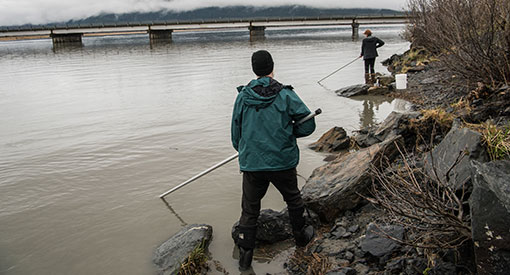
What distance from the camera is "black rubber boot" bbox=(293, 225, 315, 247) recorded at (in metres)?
4.52

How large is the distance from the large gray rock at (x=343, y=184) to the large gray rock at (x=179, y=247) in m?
1.39

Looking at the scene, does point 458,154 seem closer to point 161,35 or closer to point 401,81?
point 401,81

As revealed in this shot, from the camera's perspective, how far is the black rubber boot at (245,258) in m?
4.34

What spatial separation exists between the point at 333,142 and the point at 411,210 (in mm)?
4452

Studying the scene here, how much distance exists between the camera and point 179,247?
466cm

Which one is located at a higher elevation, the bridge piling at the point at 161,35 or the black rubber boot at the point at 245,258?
the bridge piling at the point at 161,35

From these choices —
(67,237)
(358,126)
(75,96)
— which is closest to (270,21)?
(75,96)

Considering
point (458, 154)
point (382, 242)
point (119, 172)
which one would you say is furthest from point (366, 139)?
point (119, 172)

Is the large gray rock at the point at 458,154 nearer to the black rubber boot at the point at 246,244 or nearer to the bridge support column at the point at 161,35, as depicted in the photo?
the black rubber boot at the point at 246,244

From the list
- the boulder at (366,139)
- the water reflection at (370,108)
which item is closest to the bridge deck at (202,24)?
the water reflection at (370,108)

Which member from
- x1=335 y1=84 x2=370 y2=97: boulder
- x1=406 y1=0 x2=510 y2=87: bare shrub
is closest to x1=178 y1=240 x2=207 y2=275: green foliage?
x1=406 y1=0 x2=510 y2=87: bare shrub

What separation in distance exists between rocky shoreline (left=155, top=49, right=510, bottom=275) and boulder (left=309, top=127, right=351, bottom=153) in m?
0.04

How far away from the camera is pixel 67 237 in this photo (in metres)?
5.30

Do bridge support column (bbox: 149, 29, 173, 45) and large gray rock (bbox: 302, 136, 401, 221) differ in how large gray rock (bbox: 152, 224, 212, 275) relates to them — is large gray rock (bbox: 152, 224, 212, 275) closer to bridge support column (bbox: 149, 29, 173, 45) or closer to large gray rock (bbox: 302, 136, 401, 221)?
large gray rock (bbox: 302, 136, 401, 221)
